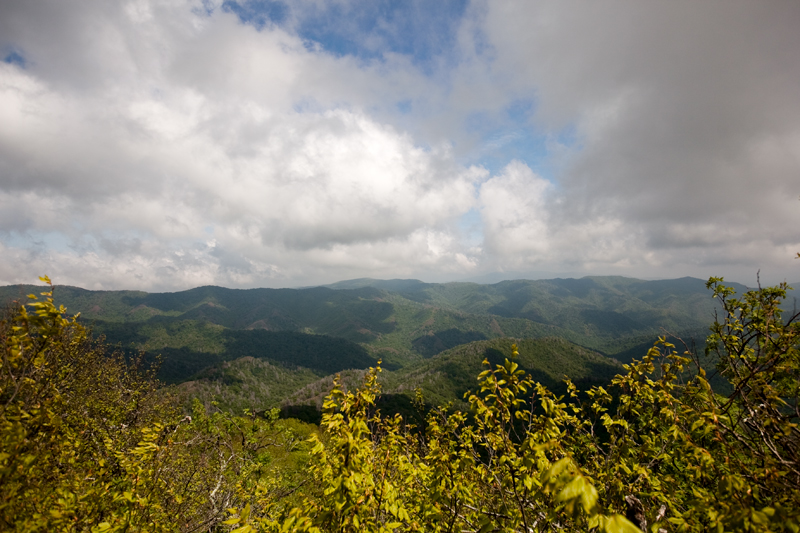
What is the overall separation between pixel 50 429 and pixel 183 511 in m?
9.53

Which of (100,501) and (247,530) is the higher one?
(247,530)

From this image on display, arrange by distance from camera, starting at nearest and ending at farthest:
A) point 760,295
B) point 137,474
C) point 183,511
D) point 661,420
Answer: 1. point 661,420
2. point 137,474
3. point 760,295
4. point 183,511

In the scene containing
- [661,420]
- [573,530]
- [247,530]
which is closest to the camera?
[247,530]

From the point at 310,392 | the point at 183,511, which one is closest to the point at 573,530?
the point at 183,511

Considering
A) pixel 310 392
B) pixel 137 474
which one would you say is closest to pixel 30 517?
pixel 137 474

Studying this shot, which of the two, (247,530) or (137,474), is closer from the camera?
(247,530)

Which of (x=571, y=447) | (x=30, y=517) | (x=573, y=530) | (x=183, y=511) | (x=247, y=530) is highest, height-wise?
(x=247, y=530)

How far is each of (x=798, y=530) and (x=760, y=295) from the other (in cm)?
927

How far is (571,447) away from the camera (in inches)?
359

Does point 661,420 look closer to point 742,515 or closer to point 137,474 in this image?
point 742,515

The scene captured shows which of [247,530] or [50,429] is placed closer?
[247,530]

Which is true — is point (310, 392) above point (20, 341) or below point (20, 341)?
below

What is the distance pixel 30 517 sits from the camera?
4.75 m

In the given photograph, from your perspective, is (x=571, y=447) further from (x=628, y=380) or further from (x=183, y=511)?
(x=183, y=511)
